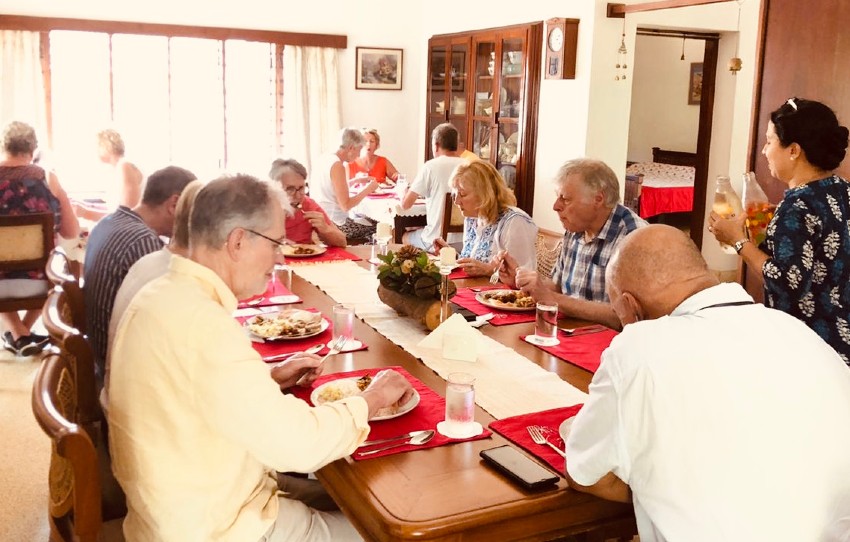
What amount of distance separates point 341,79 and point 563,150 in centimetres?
292

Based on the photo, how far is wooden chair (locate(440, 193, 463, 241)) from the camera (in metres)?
5.09

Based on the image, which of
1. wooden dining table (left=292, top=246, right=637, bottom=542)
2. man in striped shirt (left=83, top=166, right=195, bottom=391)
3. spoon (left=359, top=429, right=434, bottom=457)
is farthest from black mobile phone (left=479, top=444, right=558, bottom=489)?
man in striped shirt (left=83, top=166, right=195, bottom=391)

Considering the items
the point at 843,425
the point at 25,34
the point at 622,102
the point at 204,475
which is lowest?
the point at 204,475

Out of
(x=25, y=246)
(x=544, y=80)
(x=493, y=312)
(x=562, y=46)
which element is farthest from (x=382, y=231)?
(x=544, y=80)

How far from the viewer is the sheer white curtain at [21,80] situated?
6.41 metres

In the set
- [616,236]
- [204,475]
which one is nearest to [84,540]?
[204,475]

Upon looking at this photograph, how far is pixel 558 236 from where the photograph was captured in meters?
5.55

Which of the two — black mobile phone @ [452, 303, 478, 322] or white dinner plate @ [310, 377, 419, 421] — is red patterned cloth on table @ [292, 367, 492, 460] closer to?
white dinner plate @ [310, 377, 419, 421]

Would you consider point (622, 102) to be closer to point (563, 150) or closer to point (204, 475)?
point (563, 150)

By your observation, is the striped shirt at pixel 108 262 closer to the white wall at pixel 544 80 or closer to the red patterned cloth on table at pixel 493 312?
the red patterned cloth on table at pixel 493 312

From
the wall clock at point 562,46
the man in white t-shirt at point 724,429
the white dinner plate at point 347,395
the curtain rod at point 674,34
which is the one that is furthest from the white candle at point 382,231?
the curtain rod at point 674,34

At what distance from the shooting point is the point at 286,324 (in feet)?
8.01

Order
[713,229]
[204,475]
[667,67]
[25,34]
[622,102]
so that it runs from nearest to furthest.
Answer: [204,475], [713,229], [622,102], [25,34], [667,67]

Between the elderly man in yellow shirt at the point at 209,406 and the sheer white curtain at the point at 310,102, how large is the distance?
5.88m
